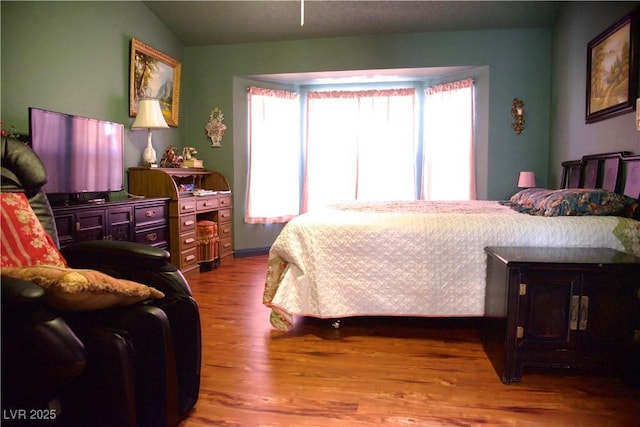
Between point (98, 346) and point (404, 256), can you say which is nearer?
point (98, 346)

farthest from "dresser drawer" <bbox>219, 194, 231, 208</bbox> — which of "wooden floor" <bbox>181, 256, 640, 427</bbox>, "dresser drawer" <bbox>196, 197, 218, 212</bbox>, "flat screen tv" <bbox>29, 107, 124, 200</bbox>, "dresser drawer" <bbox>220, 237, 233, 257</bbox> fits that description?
"wooden floor" <bbox>181, 256, 640, 427</bbox>

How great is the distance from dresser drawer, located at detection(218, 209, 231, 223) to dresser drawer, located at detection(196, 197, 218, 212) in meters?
0.16

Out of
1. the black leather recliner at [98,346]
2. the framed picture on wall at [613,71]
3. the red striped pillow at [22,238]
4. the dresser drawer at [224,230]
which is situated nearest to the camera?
the black leather recliner at [98,346]

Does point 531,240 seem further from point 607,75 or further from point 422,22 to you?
point 422,22

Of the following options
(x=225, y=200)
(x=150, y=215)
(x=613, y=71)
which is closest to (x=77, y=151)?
(x=150, y=215)

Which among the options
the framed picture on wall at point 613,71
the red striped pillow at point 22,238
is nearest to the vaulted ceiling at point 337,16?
the framed picture on wall at point 613,71

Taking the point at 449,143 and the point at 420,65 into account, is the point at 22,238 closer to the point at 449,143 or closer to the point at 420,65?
the point at 420,65

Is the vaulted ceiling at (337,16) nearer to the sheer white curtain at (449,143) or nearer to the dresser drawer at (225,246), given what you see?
the sheer white curtain at (449,143)

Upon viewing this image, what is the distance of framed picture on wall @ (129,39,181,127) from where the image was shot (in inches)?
154

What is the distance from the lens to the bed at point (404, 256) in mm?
2305

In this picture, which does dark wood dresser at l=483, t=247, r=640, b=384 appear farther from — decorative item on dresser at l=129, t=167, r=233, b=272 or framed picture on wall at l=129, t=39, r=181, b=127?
framed picture on wall at l=129, t=39, r=181, b=127

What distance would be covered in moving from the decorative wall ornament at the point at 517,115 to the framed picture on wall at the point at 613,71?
963 mm

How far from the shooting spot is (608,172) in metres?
3.05

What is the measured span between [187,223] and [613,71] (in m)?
3.90
